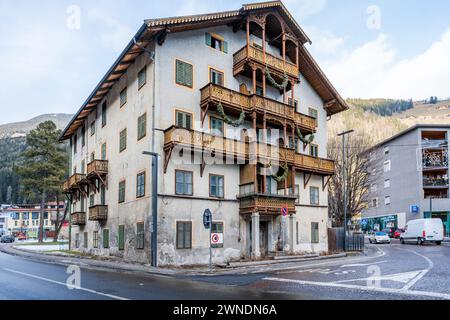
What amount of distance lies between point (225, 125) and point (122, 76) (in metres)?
8.60

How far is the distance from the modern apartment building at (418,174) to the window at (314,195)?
1114 inches

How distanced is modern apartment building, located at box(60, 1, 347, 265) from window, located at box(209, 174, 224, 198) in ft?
0.20

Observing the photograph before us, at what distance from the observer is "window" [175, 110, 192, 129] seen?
2576 cm

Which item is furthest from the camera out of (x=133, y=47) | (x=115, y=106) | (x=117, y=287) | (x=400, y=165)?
(x=400, y=165)

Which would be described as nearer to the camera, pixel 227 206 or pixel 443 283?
pixel 443 283

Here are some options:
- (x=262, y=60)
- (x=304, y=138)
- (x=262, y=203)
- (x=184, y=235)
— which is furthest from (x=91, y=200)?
(x=262, y=60)

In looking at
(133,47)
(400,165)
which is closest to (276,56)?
(133,47)

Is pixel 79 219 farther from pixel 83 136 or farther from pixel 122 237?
pixel 122 237

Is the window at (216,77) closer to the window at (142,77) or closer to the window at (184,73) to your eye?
the window at (184,73)

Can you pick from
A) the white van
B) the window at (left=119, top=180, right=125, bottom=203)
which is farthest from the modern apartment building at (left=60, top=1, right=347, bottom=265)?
the white van

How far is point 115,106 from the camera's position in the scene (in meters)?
31.7
